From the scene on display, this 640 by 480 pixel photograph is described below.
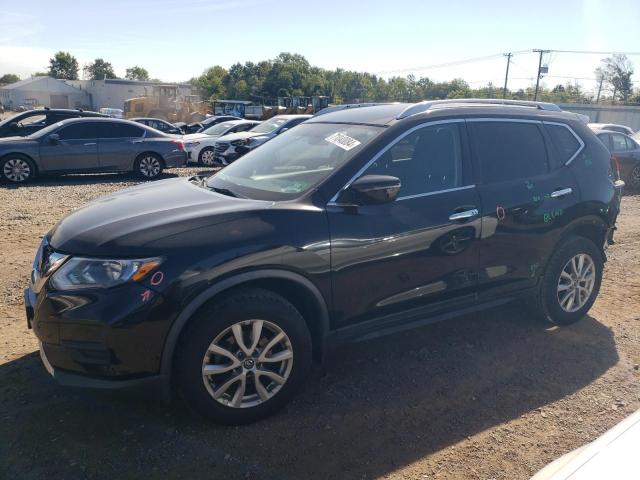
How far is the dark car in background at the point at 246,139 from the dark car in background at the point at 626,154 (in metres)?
7.63

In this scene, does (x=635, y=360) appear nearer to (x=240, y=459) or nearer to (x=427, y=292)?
(x=427, y=292)

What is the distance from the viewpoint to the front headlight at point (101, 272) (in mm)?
2754

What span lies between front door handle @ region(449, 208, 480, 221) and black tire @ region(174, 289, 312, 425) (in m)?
1.34

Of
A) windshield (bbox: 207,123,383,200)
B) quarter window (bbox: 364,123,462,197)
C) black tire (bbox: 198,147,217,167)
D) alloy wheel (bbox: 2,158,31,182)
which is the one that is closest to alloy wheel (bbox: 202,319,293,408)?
windshield (bbox: 207,123,383,200)

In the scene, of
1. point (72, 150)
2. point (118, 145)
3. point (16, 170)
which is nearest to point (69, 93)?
point (118, 145)

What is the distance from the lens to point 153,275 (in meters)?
2.75

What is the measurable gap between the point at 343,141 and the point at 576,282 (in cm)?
253

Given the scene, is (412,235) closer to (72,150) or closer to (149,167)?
(72,150)

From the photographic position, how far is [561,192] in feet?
14.3

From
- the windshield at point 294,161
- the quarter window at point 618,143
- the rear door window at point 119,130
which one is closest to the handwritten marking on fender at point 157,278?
the windshield at point 294,161

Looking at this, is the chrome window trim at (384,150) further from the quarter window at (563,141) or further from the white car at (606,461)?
the white car at (606,461)

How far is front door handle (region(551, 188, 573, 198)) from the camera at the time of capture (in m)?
4.32

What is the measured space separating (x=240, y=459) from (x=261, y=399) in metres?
0.38

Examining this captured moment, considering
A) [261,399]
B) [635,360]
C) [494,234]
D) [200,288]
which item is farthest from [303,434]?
[635,360]
